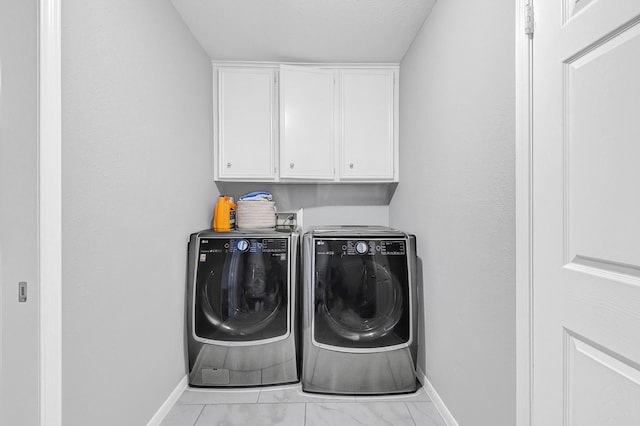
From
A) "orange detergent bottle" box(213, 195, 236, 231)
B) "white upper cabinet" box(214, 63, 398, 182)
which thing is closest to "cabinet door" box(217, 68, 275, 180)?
"white upper cabinet" box(214, 63, 398, 182)

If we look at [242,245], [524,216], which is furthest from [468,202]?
[242,245]

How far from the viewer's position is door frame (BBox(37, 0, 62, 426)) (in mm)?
1053

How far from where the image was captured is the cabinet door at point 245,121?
8.95 ft

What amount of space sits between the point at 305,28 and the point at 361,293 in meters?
Result: 1.75

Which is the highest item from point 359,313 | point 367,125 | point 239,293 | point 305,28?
point 305,28

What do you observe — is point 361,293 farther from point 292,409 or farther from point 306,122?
point 306,122

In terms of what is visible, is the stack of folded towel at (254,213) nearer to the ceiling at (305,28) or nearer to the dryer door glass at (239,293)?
the dryer door glass at (239,293)

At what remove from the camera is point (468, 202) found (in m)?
1.56

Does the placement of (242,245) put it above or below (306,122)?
below

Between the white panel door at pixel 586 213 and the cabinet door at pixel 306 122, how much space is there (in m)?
1.80

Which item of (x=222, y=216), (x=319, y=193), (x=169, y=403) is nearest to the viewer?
(x=169, y=403)
